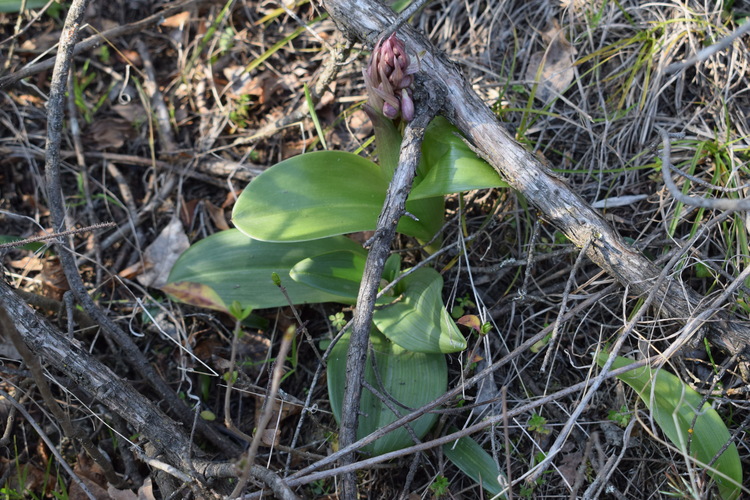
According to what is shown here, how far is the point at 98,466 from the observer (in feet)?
5.29

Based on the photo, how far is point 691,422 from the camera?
137cm

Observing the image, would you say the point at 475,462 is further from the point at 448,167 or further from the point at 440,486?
the point at 448,167

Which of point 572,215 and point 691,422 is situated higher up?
point 572,215

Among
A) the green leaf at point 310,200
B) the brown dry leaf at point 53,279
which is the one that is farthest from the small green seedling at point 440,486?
the brown dry leaf at point 53,279

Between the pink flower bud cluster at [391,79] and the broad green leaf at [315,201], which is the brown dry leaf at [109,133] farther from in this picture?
the pink flower bud cluster at [391,79]

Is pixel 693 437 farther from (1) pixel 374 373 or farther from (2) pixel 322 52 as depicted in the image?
(2) pixel 322 52

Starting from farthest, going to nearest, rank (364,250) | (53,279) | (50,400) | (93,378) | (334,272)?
(53,279) → (364,250) → (334,272) → (93,378) → (50,400)

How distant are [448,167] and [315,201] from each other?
1.25 ft

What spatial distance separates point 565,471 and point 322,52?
1753mm

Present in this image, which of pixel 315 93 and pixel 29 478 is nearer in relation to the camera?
pixel 29 478

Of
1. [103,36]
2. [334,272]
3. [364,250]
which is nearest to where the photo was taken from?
[334,272]

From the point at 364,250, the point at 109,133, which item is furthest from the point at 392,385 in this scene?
the point at 109,133

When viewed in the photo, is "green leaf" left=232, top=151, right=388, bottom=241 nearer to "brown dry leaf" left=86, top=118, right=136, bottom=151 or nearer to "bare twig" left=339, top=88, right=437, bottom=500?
"bare twig" left=339, top=88, right=437, bottom=500

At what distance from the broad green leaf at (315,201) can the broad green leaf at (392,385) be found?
1.15 feet
